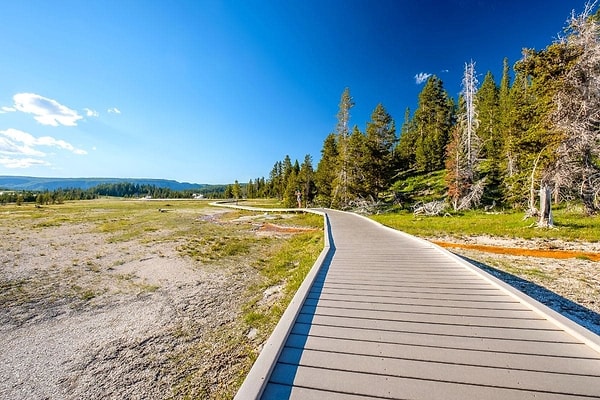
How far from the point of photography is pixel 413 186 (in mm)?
37562

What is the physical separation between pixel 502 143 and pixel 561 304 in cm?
3231

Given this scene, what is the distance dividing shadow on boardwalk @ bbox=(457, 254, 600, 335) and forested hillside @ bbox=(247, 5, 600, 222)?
1061 centimetres

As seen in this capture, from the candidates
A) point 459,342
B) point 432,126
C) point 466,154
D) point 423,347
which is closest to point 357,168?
point 466,154

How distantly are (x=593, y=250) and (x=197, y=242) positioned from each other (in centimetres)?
2010

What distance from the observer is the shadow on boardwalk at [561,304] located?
5338 mm

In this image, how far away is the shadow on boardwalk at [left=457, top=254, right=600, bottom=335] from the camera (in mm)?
5338

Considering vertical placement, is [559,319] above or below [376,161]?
below

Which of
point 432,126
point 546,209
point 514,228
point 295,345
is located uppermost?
point 432,126

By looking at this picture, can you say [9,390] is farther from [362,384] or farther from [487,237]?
[487,237]

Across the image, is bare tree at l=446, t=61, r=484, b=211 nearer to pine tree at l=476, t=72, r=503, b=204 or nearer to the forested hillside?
the forested hillside

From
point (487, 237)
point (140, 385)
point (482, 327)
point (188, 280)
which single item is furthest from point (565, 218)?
A: point (140, 385)

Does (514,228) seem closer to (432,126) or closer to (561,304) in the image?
(561,304)

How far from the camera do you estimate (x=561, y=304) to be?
6.25m

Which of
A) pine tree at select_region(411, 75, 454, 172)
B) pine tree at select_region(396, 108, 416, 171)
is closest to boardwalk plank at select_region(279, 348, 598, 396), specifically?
pine tree at select_region(411, 75, 454, 172)
